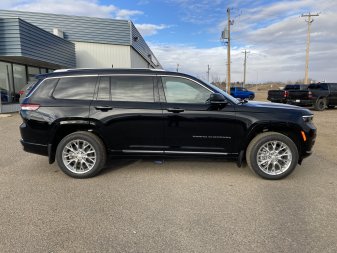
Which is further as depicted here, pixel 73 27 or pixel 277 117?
pixel 73 27

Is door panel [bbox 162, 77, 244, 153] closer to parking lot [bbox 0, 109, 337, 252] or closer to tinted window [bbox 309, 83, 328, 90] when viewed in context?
parking lot [bbox 0, 109, 337, 252]

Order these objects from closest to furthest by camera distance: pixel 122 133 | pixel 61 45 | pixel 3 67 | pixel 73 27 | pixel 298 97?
1. pixel 122 133
2. pixel 3 67
3. pixel 298 97
4. pixel 61 45
5. pixel 73 27

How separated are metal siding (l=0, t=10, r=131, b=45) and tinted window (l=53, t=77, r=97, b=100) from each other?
21.5 metres

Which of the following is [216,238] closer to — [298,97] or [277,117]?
[277,117]

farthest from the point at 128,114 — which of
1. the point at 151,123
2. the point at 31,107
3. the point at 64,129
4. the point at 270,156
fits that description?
the point at 270,156

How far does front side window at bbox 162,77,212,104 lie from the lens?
16.2 feet

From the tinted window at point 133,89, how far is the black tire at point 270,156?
6.42 ft

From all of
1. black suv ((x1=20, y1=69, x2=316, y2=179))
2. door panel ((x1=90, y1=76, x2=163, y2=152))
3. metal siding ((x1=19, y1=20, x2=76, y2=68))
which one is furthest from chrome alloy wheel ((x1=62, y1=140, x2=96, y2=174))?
metal siding ((x1=19, y1=20, x2=76, y2=68))

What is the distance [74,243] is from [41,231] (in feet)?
1.67

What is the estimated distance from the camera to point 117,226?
3355mm

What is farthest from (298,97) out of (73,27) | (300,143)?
(73,27)

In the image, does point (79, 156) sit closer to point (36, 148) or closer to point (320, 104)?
point (36, 148)

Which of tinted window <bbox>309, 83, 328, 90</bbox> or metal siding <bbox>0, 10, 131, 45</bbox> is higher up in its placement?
metal siding <bbox>0, 10, 131, 45</bbox>

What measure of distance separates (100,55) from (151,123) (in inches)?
870
